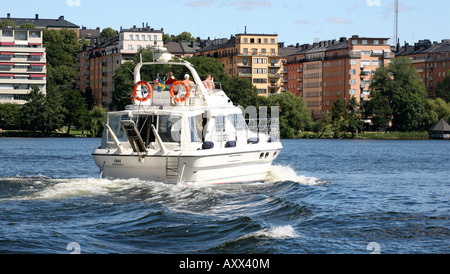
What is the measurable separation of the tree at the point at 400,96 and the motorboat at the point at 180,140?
130760 mm

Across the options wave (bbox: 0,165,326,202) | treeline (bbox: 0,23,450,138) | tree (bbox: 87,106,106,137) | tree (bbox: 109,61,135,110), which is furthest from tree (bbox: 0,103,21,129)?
wave (bbox: 0,165,326,202)

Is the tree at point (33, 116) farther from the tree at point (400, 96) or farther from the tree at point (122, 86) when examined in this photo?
the tree at point (400, 96)

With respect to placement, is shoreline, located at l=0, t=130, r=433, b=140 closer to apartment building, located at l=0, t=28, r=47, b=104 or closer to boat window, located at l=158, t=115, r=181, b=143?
apartment building, located at l=0, t=28, r=47, b=104

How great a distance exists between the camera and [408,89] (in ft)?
551

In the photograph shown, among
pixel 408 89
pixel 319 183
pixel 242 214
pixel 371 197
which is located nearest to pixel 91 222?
pixel 242 214

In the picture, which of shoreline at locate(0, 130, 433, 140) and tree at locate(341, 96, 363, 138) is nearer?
shoreline at locate(0, 130, 433, 140)

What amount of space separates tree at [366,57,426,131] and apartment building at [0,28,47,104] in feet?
248

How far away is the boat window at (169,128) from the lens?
31.0m

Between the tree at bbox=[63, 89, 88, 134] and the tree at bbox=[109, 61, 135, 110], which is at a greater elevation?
the tree at bbox=[109, 61, 135, 110]

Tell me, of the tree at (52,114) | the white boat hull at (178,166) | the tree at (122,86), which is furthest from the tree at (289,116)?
the white boat hull at (178,166)

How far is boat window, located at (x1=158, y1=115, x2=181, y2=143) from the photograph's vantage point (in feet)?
102

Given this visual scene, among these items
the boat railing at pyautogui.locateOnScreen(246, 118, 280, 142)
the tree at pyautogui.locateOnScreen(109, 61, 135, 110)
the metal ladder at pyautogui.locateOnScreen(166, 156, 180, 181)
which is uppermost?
the tree at pyautogui.locateOnScreen(109, 61, 135, 110)

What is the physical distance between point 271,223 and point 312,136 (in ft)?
439
